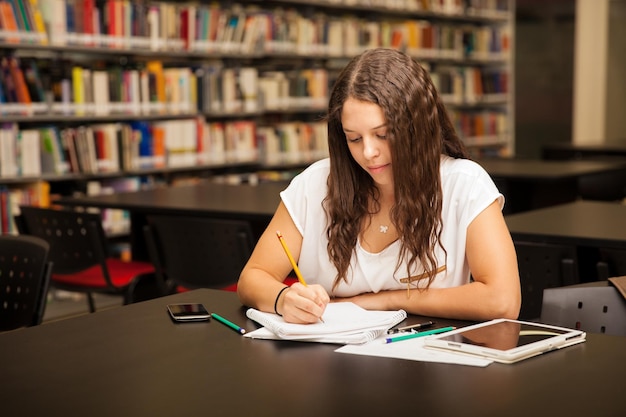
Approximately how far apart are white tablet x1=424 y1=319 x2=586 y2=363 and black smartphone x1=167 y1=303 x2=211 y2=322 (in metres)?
0.46

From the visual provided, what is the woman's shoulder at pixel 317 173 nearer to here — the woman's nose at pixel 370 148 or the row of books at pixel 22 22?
the woman's nose at pixel 370 148

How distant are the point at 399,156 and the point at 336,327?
1.38 ft

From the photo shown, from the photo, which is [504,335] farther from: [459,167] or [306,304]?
[459,167]

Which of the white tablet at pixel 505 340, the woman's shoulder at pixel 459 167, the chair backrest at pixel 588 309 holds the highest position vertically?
the woman's shoulder at pixel 459 167

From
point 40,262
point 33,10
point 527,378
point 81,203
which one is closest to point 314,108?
point 33,10

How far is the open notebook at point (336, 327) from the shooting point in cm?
157

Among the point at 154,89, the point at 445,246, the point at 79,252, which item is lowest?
the point at 79,252

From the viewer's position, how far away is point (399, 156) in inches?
72.9

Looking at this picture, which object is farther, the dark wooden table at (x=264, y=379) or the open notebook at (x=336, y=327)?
the open notebook at (x=336, y=327)

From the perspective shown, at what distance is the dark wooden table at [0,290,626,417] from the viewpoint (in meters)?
1.22

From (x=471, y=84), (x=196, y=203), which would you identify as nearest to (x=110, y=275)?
(x=196, y=203)

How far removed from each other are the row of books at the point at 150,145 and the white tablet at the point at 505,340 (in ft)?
13.3

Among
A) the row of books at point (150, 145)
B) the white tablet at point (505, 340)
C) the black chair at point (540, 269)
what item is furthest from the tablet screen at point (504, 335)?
the row of books at point (150, 145)

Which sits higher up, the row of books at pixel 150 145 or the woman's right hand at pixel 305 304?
the row of books at pixel 150 145
